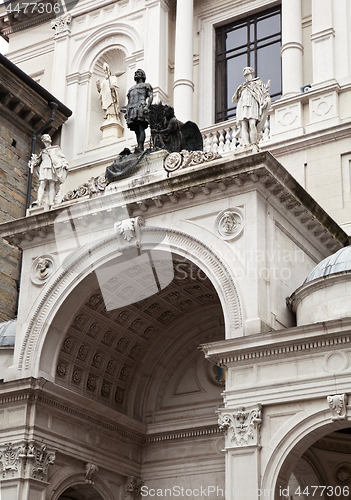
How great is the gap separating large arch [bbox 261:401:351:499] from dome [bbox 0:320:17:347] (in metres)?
7.51

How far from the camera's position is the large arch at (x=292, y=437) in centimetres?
1551

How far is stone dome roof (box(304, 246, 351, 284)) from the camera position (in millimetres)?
16891

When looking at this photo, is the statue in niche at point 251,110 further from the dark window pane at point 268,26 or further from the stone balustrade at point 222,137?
the dark window pane at point 268,26

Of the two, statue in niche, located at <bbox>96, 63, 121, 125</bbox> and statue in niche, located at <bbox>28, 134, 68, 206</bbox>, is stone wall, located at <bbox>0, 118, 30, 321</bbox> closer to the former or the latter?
statue in niche, located at <bbox>96, 63, 121, 125</bbox>

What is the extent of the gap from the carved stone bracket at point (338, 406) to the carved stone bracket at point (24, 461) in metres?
6.57

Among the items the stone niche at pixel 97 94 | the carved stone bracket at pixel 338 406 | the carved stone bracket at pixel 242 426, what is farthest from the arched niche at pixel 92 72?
the carved stone bracket at pixel 338 406

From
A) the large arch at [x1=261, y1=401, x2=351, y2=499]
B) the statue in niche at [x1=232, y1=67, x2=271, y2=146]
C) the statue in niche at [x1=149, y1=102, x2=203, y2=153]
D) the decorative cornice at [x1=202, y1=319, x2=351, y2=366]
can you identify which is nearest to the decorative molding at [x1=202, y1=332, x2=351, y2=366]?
the decorative cornice at [x1=202, y1=319, x2=351, y2=366]

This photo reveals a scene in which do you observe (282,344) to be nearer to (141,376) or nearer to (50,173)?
(141,376)

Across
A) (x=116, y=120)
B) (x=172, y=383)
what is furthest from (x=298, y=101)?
(x=172, y=383)

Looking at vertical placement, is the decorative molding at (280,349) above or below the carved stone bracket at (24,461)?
above

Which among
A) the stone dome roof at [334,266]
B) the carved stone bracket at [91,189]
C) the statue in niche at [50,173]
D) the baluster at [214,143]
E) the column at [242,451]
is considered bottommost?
the column at [242,451]

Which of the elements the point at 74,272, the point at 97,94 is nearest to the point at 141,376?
the point at 74,272

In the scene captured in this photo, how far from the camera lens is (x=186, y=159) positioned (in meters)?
19.1

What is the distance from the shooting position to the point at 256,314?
16.7 meters
